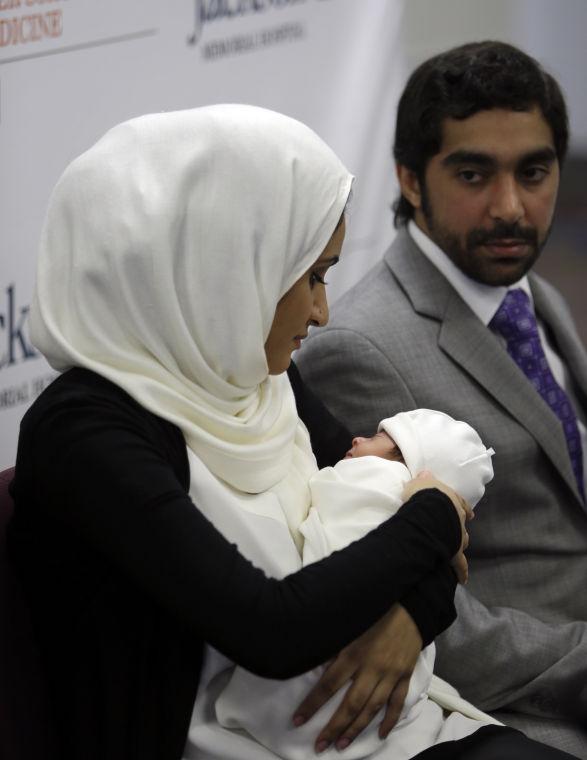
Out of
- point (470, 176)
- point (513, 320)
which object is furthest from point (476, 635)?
point (470, 176)

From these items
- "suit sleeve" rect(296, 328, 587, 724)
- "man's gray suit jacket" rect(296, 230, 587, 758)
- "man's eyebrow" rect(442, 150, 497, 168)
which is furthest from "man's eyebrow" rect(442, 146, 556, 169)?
"suit sleeve" rect(296, 328, 587, 724)

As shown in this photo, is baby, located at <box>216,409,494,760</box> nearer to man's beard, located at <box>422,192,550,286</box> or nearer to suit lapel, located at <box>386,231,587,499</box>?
suit lapel, located at <box>386,231,587,499</box>

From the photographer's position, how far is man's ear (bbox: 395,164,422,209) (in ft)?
7.54

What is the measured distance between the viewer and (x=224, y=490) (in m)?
1.46

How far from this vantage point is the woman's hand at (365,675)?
56.9 inches

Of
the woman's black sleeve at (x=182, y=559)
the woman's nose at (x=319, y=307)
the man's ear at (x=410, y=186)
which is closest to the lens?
the woman's black sleeve at (x=182, y=559)

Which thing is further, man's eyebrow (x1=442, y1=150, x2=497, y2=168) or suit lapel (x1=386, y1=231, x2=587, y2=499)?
man's eyebrow (x1=442, y1=150, x2=497, y2=168)

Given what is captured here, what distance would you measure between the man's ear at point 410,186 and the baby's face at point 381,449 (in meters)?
0.77

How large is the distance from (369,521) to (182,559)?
30 cm

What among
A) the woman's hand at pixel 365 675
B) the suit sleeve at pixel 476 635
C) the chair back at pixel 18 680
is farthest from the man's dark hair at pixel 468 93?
the chair back at pixel 18 680

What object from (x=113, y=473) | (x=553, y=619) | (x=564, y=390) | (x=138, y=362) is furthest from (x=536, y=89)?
(x=113, y=473)

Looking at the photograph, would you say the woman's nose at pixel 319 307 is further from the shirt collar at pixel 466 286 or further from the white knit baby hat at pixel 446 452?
the shirt collar at pixel 466 286

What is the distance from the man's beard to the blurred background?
690 millimetres

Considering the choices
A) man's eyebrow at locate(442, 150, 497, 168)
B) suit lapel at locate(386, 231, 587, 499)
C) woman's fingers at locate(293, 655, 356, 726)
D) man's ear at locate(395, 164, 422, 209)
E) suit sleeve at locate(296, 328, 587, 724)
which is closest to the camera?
woman's fingers at locate(293, 655, 356, 726)
